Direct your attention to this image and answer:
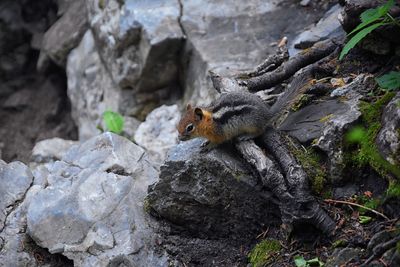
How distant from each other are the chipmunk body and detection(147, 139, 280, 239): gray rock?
0.16m

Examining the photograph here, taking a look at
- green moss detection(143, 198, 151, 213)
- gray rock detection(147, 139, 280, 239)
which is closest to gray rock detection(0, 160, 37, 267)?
green moss detection(143, 198, 151, 213)

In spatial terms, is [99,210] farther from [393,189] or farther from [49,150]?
[49,150]

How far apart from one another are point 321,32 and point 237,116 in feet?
7.43

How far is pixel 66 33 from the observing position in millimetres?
10000

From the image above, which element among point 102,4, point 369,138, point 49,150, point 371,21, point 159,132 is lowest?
point 49,150

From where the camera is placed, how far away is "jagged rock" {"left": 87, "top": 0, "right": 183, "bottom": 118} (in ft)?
26.5

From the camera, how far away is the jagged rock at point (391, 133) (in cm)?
391

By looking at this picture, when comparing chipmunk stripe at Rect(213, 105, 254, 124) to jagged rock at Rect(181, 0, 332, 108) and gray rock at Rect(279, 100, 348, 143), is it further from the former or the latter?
jagged rock at Rect(181, 0, 332, 108)

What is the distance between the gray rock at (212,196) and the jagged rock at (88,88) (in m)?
4.29

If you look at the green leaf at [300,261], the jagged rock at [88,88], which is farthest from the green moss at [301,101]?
the jagged rock at [88,88]

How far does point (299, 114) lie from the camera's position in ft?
16.4

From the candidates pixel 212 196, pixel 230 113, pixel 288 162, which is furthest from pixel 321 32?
pixel 212 196

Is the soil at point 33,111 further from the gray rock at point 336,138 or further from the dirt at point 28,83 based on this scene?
the gray rock at point 336,138

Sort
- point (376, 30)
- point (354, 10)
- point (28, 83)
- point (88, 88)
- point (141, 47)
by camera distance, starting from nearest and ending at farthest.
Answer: point (376, 30) → point (354, 10) → point (141, 47) → point (88, 88) → point (28, 83)
